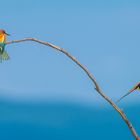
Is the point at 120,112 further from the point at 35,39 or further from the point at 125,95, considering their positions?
→ the point at 35,39

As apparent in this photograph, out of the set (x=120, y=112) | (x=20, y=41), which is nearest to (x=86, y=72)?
(x=120, y=112)

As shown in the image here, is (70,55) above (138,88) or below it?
above

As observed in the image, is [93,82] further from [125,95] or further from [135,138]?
[135,138]

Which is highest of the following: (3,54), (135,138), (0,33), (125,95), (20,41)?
(0,33)

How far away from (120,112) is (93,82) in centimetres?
12

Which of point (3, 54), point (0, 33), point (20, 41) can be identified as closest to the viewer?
point (20, 41)

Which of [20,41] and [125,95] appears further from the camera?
[20,41]

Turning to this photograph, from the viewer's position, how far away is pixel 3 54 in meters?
1.85

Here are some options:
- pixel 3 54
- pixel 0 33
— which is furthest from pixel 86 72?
pixel 0 33

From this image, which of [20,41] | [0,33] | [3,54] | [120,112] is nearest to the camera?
[120,112]

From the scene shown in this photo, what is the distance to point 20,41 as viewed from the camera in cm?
130

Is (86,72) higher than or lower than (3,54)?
lower

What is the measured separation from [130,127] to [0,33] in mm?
1878

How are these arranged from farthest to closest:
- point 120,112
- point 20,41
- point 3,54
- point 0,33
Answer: point 0,33
point 3,54
point 20,41
point 120,112
